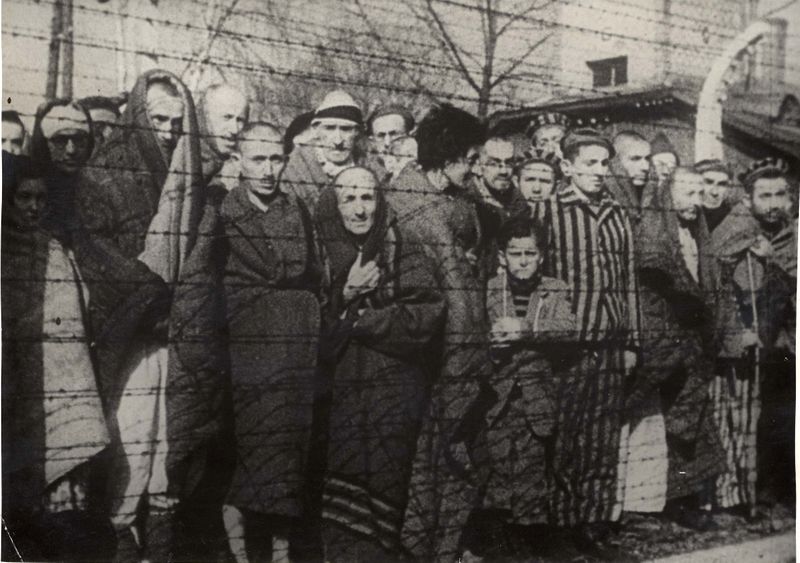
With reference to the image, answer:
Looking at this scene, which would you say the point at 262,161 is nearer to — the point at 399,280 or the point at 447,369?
the point at 399,280

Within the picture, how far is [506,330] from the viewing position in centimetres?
275

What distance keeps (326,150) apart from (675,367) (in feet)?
4.26

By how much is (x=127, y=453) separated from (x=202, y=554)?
0.34 meters

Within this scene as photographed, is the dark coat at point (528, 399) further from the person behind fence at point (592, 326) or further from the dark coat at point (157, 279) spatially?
the dark coat at point (157, 279)

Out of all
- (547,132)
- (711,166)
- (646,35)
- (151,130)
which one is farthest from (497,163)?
(151,130)

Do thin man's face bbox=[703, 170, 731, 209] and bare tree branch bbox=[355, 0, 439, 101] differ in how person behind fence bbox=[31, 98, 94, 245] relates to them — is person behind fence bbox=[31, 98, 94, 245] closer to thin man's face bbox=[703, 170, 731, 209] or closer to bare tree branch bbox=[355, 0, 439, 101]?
bare tree branch bbox=[355, 0, 439, 101]

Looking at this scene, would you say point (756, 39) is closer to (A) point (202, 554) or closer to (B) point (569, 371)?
(B) point (569, 371)

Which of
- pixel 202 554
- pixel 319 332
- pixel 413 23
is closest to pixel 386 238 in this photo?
pixel 319 332

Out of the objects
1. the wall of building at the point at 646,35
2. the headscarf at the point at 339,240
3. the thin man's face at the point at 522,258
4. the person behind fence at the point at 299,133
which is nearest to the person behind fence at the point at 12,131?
the person behind fence at the point at 299,133

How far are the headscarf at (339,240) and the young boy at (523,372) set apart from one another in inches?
15.0

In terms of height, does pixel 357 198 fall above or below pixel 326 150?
below

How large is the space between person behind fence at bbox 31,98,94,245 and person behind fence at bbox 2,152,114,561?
2cm

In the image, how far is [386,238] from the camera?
2619 millimetres

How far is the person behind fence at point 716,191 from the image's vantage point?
118 inches
